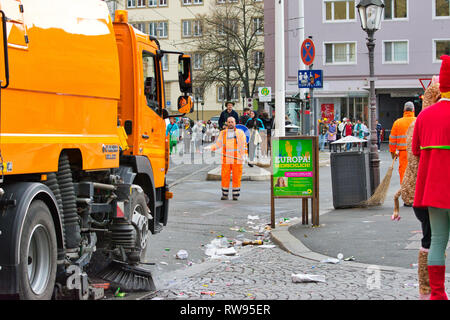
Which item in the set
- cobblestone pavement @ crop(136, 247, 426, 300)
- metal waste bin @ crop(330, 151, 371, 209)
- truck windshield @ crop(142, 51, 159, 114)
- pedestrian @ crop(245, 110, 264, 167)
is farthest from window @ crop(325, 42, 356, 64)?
cobblestone pavement @ crop(136, 247, 426, 300)

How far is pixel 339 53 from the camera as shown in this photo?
59.6 meters

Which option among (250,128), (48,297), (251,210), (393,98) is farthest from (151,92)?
(393,98)

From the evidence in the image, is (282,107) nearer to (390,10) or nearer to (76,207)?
(76,207)

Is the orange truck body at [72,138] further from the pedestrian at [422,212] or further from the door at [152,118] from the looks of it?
the pedestrian at [422,212]

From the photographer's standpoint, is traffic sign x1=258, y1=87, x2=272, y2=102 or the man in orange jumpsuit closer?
the man in orange jumpsuit

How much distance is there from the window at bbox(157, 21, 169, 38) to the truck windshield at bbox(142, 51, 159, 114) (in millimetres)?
85671

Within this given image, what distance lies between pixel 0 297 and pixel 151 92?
442 cm

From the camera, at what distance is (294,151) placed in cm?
1173

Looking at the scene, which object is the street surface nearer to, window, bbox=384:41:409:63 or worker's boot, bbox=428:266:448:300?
worker's boot, bbox=428:266:448:300

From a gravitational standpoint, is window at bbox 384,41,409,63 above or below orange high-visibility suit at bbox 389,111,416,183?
above

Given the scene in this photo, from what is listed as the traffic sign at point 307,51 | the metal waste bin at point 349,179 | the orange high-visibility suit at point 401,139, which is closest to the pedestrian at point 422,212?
the metal waste bin at point 349,179

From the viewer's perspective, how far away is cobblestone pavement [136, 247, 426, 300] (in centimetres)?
688

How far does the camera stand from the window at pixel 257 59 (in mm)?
68706

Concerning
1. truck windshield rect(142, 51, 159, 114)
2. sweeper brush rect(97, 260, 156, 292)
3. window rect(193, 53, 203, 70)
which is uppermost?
window rect(193, 53, 203, 70)
